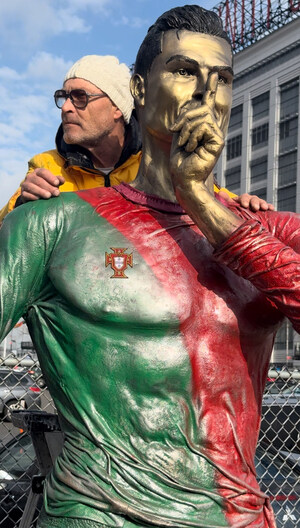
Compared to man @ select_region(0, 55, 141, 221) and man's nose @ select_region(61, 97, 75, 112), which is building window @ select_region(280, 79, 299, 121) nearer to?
man @ select_region(0, 55, 141, 221)

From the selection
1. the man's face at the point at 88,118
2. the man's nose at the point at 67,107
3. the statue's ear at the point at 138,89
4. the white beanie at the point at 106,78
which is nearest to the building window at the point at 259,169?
the white beanie at the point at 106,78

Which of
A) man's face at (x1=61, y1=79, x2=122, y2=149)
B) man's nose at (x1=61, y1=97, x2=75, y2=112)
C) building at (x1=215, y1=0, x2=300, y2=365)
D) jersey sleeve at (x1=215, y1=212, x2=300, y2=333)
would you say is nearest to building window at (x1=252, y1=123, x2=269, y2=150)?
building at (x1=215, y1=0, x2=300, y2=365)

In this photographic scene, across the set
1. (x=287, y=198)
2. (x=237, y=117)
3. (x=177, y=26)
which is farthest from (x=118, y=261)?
(x=237, y=117)

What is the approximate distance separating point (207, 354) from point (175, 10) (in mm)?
897

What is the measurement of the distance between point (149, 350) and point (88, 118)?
149cm

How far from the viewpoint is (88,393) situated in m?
1.69

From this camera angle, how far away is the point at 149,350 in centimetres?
169

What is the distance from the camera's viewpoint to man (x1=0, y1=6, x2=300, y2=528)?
64.7 inches

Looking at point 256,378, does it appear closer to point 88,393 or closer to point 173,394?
point 173,394

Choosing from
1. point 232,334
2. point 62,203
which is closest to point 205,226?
point 232,334

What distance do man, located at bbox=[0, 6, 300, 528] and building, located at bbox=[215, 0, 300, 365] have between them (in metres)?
42.7

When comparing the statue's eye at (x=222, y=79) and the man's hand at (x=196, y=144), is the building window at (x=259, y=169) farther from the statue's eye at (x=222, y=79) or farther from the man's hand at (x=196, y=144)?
the man's hand at (x=196, y=144)

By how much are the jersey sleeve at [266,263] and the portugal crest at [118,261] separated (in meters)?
0.21

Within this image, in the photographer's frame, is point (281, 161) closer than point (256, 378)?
No
